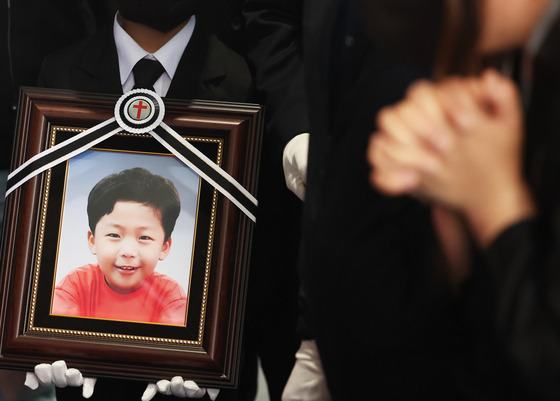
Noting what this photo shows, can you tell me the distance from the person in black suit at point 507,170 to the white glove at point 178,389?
0.52 metres

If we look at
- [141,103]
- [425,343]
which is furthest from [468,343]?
[141,103]

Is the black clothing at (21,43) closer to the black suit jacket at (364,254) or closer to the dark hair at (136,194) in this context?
the dark hair at (136,194)

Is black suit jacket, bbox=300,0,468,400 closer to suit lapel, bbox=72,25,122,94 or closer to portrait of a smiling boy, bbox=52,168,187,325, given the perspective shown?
portrait of a smiling boy, bbox=52,168,187,325

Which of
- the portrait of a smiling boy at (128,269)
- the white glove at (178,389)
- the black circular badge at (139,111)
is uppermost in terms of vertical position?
the black circular badge at (139,111)

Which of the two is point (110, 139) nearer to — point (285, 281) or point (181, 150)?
point (181, 150)

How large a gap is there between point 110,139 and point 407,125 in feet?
1.93

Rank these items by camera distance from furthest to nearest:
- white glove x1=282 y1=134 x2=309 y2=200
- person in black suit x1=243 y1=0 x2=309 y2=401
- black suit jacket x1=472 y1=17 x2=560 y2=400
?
1. person in black suit x1=243 y1=0 x2=309 y2=401
2. white glove x1=282 y1=134 x2=309 y2=200
3. black suit jacket x1=472 y1=17 x2=560 y2=400

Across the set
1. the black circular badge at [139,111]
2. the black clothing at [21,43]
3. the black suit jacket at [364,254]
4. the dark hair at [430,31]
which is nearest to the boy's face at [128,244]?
the black circular badge at [139,111]

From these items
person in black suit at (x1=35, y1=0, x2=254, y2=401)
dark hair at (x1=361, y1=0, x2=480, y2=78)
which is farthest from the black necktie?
dark hair at (x1=361, y1=0, x2=480, y2=78)

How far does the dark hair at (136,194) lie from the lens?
0.97 meters

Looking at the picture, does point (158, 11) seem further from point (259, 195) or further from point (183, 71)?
point (259, 195)

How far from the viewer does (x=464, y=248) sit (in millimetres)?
545

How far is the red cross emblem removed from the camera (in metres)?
0.97

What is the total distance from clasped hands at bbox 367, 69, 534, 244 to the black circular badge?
0.53m
